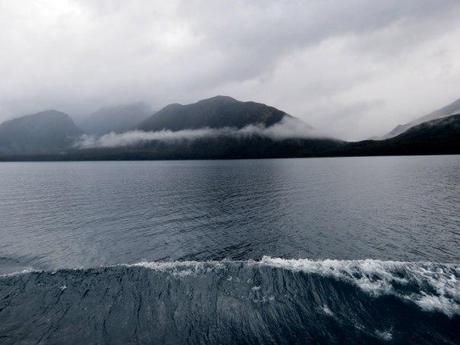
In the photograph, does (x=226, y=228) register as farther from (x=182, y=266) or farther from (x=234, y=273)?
(x=234, y=273)

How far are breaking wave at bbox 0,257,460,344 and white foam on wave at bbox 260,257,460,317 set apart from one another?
124mm

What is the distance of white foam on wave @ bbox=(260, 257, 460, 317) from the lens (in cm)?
2798

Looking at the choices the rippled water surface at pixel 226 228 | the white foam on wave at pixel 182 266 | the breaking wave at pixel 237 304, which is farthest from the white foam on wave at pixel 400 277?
the white foam on wave at pixel 182 266

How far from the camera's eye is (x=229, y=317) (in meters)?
26.2

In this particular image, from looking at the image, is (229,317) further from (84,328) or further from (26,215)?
(26,215)

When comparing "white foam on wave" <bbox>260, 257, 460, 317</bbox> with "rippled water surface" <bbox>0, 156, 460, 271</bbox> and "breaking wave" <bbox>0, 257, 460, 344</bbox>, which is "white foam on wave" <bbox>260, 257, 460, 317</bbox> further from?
"rippled water surface" <bbox>0, 156, 460, 271</bbox>

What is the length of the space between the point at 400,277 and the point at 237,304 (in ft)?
66.3

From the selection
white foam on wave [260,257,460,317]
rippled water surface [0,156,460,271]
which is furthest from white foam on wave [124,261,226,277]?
white foam on wave [260,257,460,317]

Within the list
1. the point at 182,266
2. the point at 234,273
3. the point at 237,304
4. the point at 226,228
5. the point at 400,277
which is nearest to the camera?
the point at 237,304

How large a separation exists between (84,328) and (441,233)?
5671 centimetres

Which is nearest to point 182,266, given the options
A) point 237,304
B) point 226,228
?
point 237,304

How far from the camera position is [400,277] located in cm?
3278

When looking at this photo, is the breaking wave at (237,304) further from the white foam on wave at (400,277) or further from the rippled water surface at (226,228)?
the rippled water surface at (226,228)

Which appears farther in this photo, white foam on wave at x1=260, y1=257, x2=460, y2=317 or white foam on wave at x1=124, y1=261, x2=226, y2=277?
white foam on wave at x1=124, y1=261, x2=226, y2=277
